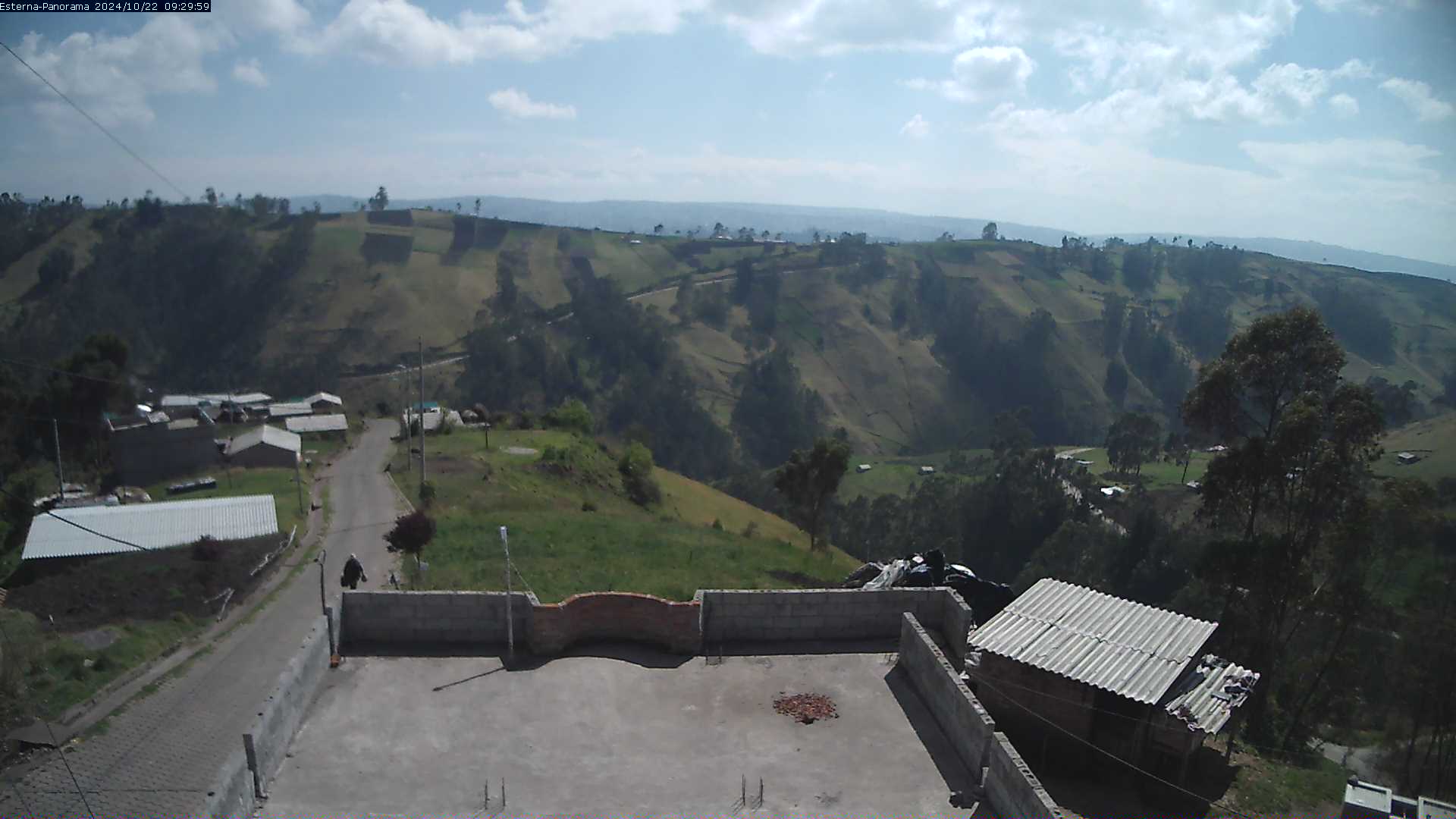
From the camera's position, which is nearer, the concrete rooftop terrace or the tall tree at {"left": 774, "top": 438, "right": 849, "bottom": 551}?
the concrete rooftop terrace

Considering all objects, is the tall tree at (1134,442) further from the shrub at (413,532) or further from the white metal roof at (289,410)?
the shrub at (413,532)

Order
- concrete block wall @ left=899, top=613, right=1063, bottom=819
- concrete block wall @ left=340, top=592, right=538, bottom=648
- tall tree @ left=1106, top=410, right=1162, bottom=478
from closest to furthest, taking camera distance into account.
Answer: concrete block wall @ left=899, top=613, right=1063, bottom=819 → concrete block wall @ left=340, top=592, right=538, bottom=648 → tall tree @ left=1106, top=410, right=1162, bottom=478

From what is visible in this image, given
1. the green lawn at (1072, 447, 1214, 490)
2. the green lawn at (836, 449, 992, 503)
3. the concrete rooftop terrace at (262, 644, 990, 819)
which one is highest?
the concrete rooftop terrace at (262, 644, 990, 819)

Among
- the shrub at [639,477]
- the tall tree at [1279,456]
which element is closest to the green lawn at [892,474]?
the shrub at [639,477]

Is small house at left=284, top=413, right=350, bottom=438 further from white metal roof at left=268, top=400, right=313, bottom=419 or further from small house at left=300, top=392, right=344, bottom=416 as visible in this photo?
small house at left=300, top=392, right=344, bottom=416

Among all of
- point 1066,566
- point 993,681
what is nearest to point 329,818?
point 993,681

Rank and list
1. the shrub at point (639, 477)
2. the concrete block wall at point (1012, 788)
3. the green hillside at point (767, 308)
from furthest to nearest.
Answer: the green hillside at point (767, 308), the shrub at point (639, 477), the concrete block wall at point (1012, 788)

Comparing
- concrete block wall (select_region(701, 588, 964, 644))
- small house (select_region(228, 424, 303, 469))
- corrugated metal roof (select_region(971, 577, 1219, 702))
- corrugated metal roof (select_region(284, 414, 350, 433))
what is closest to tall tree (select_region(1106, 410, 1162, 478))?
corrugated metal roof (select_region(284, 414, 350, 433))

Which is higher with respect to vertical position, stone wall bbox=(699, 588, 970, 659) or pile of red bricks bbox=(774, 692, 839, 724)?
stone wall bbox=(699, 588, 970, 659)
